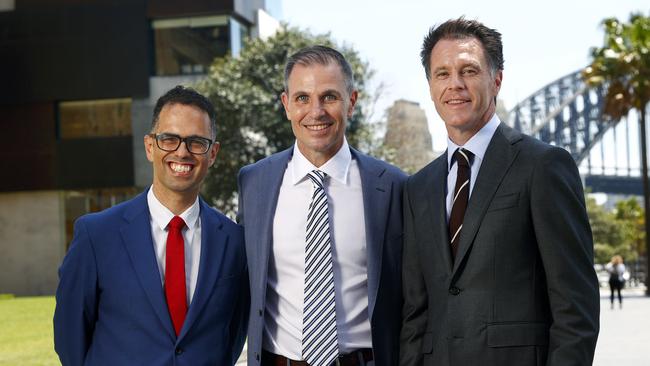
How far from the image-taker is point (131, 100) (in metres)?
40.5

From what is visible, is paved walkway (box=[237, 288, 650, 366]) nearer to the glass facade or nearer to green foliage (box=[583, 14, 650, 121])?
green foliage (box=[583, 14, 650, 121])

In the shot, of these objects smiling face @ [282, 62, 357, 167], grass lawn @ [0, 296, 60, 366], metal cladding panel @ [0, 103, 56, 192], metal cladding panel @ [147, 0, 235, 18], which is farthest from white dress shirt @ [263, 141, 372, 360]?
metal cladding panel @ [0, 103, 56, 192]

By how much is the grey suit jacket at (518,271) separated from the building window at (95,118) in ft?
124

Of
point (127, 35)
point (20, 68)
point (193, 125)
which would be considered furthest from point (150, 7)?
point (193, 125)

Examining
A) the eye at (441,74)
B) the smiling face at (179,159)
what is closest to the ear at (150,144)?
the smiling face at (179,159)

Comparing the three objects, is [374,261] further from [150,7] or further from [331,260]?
[150,7]

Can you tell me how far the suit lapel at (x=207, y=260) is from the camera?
427 cm

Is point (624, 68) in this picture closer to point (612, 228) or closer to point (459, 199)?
point (459, 199)

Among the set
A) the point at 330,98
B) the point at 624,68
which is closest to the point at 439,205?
the point at 330,98

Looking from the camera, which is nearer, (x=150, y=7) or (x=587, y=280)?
(x=587, y=280)

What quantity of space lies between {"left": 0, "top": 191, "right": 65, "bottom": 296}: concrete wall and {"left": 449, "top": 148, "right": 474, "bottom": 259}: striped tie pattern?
39989mm

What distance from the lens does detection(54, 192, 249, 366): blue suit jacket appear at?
13.8 ft

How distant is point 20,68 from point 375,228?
3995 centimetres

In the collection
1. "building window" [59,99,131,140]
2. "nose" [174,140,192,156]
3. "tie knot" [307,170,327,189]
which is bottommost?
"tie knot" [307,170,327,189]
